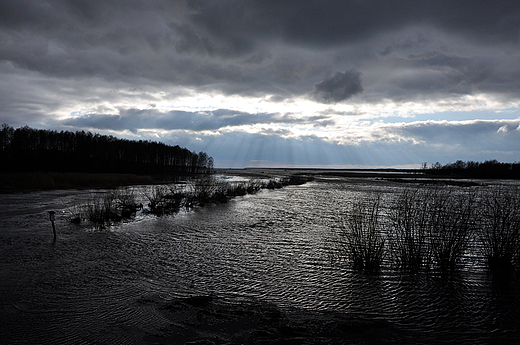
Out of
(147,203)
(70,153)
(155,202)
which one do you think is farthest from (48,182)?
(70,153)

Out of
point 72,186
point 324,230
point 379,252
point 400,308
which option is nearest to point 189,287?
point 400,308

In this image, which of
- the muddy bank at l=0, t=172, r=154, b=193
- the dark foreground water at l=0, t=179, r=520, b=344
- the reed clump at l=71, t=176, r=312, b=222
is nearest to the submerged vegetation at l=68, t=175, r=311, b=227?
the reed clump at l=71, t=176, r=312, b=222

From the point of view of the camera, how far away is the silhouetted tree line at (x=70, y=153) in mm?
72625

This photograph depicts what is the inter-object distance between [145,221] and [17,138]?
8417cm

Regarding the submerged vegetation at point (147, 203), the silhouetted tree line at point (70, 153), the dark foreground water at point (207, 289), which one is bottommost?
the dark foreground water at point (207, 289)

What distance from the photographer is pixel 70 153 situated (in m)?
85.9

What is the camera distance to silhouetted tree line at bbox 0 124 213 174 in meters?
72.6

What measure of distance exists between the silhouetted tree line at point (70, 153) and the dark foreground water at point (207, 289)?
248 ft

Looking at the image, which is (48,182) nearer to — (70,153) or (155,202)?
(155,202)

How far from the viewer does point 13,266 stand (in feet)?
27.5

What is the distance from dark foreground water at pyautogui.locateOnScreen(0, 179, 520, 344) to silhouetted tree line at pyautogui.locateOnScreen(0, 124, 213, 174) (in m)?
75.6

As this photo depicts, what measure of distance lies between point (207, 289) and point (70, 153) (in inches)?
3818

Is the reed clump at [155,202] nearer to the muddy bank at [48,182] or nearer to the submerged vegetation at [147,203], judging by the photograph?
the submerged vegetation at [147,203]

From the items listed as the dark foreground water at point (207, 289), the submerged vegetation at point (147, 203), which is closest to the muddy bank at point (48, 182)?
the submerged vegetation at point (147, 203)
